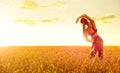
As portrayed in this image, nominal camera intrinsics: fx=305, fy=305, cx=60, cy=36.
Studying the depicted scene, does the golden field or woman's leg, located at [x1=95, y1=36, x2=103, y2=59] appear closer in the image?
the golden field

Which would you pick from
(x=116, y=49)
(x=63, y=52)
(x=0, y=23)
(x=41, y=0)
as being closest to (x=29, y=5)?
(x=41, y=0)

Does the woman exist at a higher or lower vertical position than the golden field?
higher

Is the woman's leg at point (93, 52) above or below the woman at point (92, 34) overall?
below

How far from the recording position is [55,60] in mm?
3453

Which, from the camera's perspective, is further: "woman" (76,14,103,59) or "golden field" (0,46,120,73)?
"woman" (76,14,103,59)

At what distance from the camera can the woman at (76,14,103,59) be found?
12.2 ft

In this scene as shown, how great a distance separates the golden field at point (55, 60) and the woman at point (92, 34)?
3.8 inches

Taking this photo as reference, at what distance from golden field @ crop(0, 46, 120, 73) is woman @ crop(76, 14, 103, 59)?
3.8 inches

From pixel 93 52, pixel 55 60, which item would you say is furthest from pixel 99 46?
pixel 55 60

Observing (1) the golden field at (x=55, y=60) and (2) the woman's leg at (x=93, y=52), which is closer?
(1) the golden field at (x=55, y=60)

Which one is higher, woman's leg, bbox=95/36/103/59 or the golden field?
woman's leg, bbox=95/36/103/59

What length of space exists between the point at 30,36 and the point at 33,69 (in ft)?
2.28

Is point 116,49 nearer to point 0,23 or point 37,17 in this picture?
point 37,17

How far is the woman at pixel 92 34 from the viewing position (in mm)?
3727
